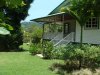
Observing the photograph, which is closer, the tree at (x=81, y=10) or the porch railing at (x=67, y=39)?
the tree at (x=81, y=10)

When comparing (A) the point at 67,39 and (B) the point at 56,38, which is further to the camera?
(B) the point at 56,38

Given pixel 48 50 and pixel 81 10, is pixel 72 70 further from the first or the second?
pixel 48 50

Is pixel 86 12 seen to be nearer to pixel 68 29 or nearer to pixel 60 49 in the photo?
pixel 60 49

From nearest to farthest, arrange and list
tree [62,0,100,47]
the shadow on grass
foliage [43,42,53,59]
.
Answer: the shadow on grass
tree [62,0,100,47]
foliage [43,42,53,59]

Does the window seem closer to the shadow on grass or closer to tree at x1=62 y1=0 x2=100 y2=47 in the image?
tree at x1=62 y1=0 x2=100 y2=47

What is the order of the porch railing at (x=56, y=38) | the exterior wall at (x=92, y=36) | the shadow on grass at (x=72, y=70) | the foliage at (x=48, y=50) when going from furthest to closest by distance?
the porch railing at (x=56, y=38), the foliage at (x=48, y=50), the exterior wall at (x=92, y=36), the shadow on grass at (x=72, y=70)

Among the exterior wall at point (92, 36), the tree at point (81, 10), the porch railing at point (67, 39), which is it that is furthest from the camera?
the porch railing at point (67, 39)

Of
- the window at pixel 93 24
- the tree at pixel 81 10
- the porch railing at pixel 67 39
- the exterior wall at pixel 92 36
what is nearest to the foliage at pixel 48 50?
the porch railing at pixel 67 39

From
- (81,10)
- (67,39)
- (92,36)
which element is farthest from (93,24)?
(81,10)

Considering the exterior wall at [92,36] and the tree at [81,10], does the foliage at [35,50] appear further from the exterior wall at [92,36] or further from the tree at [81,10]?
the tree at [81,10]

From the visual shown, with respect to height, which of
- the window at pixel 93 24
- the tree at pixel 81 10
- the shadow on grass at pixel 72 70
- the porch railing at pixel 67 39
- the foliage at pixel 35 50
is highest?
the tree at pixel 81 10

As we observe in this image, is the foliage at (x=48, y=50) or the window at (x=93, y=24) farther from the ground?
the window at (x=93, y=24)

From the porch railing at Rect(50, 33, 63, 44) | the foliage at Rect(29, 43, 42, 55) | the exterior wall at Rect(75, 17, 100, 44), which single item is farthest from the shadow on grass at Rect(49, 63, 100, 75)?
the porch railing at Rect(50, 33, 63, 44)

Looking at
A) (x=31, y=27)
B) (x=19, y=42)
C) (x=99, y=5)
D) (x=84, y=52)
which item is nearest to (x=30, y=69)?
(x=84, y=52)
